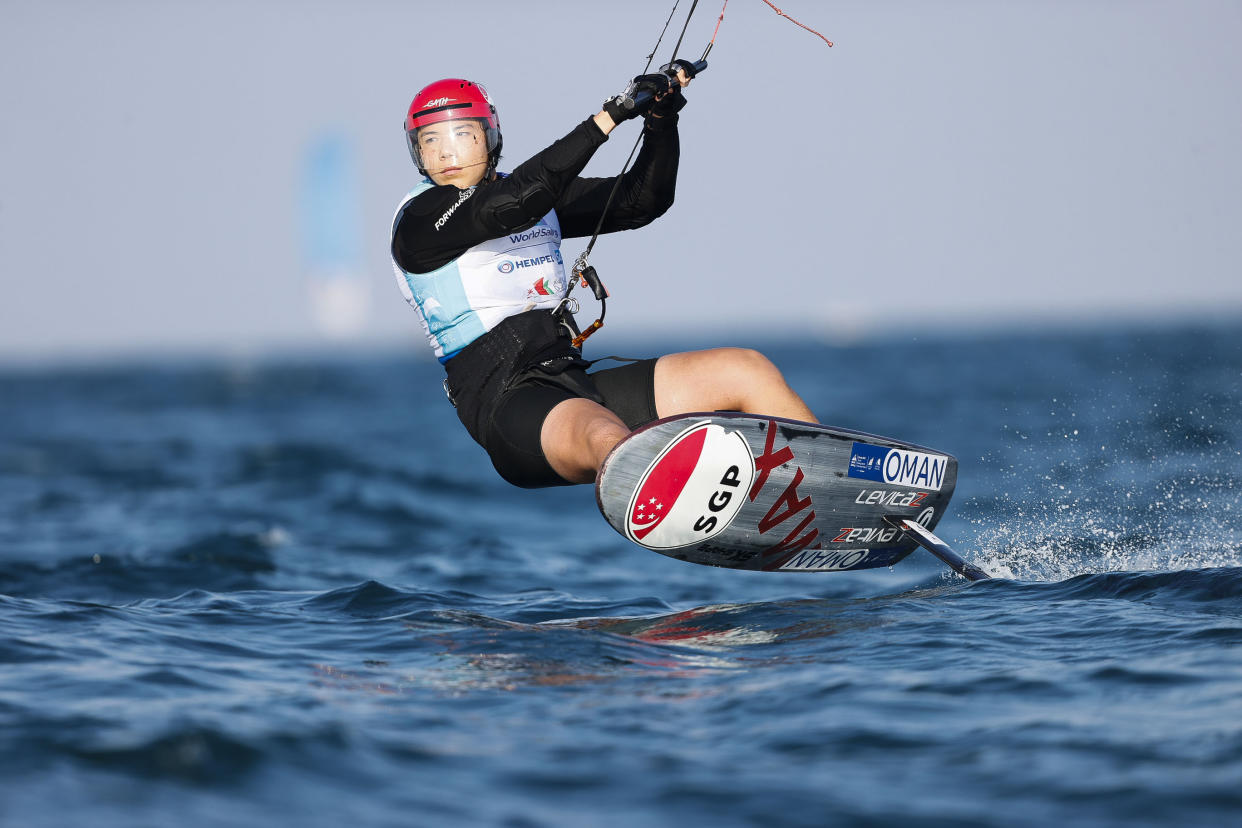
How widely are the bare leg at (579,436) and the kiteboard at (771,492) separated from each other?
116 mm

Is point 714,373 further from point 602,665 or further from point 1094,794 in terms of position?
point 1094,794

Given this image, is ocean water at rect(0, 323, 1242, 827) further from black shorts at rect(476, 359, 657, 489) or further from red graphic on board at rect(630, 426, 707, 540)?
black shorts at rect(476, 359, 657, 489)

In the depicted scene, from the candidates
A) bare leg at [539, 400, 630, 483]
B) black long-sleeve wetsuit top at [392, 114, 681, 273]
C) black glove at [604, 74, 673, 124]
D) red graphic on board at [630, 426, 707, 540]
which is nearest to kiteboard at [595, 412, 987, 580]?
red graphic on board at [630, 426, 707, 540]

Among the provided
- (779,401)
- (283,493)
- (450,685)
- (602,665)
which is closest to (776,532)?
(779,401)

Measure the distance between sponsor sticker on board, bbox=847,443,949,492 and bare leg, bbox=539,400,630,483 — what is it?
1151 millimetres

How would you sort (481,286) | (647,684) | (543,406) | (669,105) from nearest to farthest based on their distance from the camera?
(647,684)
(543,406)
(481,286)
(669,105)

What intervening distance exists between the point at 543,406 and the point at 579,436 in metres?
0.28

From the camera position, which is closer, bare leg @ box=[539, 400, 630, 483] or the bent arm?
bare leg @ box=[539, 400, 630, 483]

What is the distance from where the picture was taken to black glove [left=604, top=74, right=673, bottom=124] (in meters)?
5.12

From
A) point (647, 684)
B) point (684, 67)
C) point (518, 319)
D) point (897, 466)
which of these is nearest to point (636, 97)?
point (684, 67)

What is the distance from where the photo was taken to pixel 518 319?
5.49 m

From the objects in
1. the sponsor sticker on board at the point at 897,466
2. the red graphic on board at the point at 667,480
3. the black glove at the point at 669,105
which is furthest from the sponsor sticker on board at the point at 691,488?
the black glove at the point at 669,105

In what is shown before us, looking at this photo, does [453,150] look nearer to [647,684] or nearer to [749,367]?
[749,367]

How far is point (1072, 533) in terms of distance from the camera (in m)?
7.35
